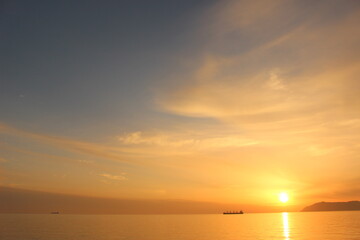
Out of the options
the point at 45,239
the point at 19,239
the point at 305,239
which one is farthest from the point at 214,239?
the point at 19,239

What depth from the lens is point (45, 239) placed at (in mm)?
82438

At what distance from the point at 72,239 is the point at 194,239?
120 feet

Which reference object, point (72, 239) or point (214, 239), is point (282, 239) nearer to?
point (214, 239)

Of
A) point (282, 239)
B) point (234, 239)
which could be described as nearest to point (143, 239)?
point (234, 239)

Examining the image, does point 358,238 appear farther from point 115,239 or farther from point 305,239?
point 115,239

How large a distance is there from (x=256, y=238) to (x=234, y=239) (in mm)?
8399

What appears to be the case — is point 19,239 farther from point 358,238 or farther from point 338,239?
point 358,238

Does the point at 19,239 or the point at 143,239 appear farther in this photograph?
the point at 143,239

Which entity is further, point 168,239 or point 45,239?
point 168,239

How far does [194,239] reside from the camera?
88062mm

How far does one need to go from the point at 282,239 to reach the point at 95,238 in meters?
57.3

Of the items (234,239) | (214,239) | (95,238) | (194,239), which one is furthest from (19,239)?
(234,239)

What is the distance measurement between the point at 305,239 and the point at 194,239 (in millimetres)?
34298

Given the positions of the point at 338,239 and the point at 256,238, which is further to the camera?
the point at 256,238
